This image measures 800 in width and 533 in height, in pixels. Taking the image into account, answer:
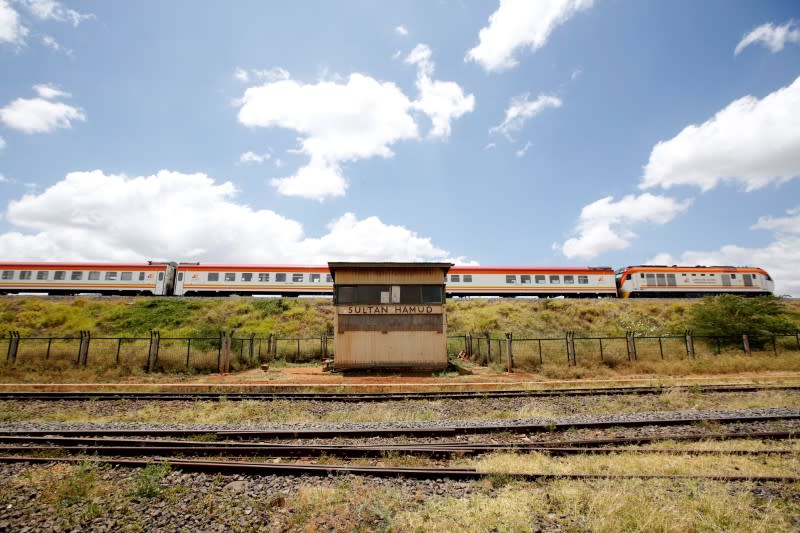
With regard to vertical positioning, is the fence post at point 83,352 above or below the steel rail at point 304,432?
above

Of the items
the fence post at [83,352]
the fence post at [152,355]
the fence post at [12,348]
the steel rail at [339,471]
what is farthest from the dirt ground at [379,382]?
the steel rail at [339,471]

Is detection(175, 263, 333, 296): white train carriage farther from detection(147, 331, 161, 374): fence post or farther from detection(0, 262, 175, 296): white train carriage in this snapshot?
detection(147, 331, 161, 374): fence post

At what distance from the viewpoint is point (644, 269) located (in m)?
38.3

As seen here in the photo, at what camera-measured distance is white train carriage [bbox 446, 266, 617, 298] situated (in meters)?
37.6

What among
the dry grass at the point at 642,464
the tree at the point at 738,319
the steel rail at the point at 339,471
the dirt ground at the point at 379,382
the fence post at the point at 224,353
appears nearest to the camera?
the steel rail at the point at 339,471

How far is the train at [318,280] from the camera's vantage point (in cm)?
3619

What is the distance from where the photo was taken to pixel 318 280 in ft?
121

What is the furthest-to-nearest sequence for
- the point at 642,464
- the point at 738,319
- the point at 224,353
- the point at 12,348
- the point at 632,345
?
the point at 738,319 < the point at 632,345 < the point at 224,353 < the point at 12,348 < the point at 642,464

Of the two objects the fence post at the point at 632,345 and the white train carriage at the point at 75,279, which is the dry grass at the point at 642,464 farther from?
→ the white train carriage at the point at 75,279

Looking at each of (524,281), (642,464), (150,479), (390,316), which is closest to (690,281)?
(524,281)

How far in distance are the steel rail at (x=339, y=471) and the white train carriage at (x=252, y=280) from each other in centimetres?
2907

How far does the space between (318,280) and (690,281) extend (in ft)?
115

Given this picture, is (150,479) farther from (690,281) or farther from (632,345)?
(690,281)

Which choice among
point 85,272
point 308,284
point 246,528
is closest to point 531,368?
point 246,528
